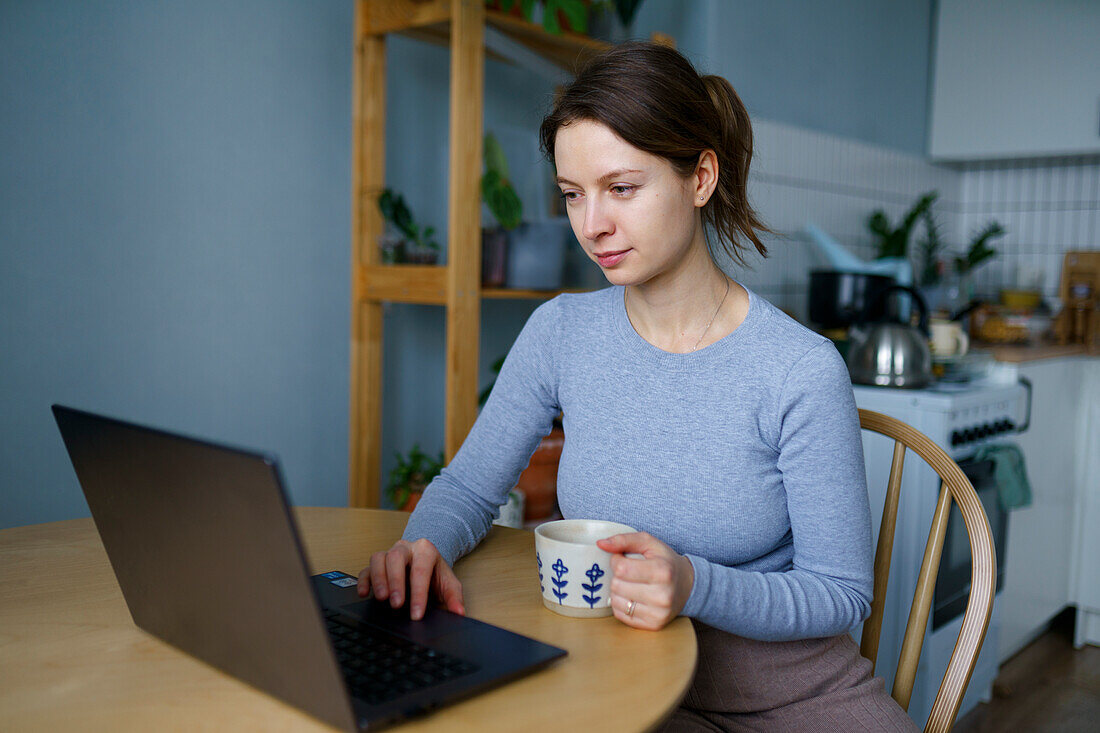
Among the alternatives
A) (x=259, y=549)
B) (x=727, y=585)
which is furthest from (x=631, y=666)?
(x=259, y=549)

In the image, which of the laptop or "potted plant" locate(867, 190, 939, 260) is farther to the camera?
"potted plant" locate(867, 190, 939, 260)

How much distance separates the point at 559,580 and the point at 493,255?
1.39 metres

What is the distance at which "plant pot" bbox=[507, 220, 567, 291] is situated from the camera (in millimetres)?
2158

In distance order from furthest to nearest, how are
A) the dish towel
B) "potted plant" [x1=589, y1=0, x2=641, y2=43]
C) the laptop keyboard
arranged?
"potted plant" [x1=589, y1=0, x2=641, y2=43] → the dish towel → the laptop keyboard

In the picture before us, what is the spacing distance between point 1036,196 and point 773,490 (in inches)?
130

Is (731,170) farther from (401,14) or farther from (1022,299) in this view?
(1022,299)

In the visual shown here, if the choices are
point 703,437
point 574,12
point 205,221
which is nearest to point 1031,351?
point 574,12

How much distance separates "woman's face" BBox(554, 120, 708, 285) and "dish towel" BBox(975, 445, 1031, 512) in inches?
60.3

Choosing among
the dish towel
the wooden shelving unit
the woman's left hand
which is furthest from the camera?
the dish towel

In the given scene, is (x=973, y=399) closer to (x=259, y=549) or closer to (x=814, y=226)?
(x=814, y=226)

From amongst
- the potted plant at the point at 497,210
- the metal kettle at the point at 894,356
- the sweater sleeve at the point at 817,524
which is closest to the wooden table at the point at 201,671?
the sweater sleeve at the point at 817,524

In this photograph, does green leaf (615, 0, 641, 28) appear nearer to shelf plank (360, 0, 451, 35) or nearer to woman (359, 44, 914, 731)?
shelf plank (360, 0, 451, 35)

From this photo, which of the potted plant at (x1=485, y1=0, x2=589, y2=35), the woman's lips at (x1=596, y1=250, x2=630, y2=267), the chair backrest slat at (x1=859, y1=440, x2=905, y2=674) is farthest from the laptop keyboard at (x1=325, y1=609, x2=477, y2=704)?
the potted plant at (x1=485, y1=0, x2=589, y2=35)

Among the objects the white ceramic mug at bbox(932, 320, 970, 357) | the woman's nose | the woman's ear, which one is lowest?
the white ceramic mug at bbox(932, 320, 970, 357)
